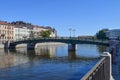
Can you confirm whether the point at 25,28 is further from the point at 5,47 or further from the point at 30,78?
the point at 30,78

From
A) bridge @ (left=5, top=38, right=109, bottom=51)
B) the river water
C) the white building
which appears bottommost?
the river water

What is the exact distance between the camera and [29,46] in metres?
109

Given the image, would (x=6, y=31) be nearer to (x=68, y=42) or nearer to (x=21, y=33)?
(x=21, y=33)

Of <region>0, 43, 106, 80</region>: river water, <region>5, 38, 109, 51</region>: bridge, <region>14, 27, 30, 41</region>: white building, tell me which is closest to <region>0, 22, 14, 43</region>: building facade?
<region>14, 27, 30, 41</region>: white building

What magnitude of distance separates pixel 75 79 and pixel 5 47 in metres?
84.6

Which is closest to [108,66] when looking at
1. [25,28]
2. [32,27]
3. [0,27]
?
[0,27]

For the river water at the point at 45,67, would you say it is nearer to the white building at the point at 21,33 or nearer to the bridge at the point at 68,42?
the bridge at the point at 68,42

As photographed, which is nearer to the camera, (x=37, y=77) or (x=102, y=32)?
(x=37, y=77)

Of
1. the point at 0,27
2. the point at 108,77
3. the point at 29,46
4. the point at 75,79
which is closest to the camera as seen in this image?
the point at 108,77

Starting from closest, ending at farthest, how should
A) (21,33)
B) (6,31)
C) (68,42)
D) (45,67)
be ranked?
(45,67), (68,42), (6,31), (21,33)

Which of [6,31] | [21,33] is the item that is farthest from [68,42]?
[21,33]

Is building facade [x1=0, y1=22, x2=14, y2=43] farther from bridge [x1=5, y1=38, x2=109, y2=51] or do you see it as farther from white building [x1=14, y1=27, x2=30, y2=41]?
bridge [x1=5, y1=38, x2=109, y2=51]

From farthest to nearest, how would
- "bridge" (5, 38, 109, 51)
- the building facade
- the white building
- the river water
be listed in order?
the white building, the building facade, "bridge" (5, 38, 109, 51), the river water

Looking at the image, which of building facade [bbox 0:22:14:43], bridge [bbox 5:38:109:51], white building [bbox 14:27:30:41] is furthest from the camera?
white building [bbox 14:27:30:41]
